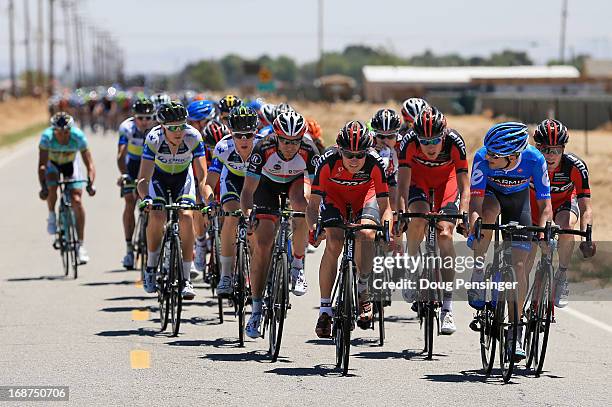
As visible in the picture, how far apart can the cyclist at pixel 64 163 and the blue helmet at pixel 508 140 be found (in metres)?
7.22

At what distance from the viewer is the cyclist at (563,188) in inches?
423

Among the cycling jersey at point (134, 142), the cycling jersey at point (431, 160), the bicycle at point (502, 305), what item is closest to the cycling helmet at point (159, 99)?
the cycling jersey at point (134, 142)

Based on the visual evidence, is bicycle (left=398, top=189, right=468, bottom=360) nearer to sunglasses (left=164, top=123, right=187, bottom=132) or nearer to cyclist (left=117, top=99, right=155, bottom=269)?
sunglasses (left=164, top=123, right=187, bottom=132)

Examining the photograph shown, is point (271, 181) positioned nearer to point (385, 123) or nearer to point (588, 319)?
point (385, 123)

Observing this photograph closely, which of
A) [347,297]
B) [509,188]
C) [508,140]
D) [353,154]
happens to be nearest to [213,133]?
[353,154]

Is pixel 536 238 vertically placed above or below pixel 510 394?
above

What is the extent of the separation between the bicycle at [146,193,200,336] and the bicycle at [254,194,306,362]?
1.04 m

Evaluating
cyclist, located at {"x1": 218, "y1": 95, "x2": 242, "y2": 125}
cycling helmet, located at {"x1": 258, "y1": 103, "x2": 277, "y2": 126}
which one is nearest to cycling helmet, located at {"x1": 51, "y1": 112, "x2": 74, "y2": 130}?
cyclist, located at {"x1": 218, "y1": 95, "x2": 242, "y2": 125}

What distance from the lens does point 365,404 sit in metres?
8.61

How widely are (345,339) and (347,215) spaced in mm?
1194

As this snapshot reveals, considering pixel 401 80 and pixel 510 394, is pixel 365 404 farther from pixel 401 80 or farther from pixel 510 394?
pixel 401 80

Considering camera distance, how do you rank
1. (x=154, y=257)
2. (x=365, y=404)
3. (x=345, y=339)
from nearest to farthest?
(x=365, y=404) < (x=345, y=339) < (x=154, y=257)

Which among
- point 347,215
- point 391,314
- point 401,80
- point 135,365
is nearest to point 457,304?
point 391,314

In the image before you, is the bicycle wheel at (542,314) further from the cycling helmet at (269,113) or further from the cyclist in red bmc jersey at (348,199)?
the cycling helmet at (269,113)
